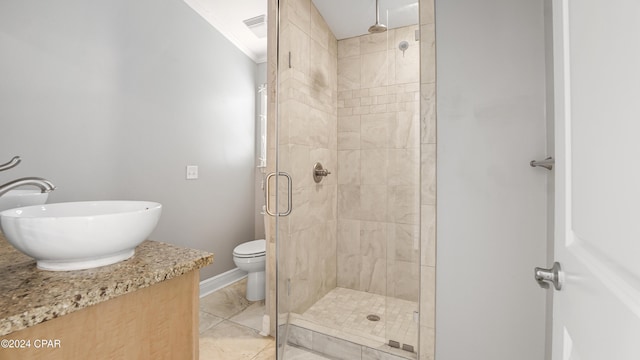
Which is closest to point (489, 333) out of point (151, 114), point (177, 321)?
point (177, 321)

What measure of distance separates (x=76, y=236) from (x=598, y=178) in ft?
3.34

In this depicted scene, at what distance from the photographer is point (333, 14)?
1894 millimetres

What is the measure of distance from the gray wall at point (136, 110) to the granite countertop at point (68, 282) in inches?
44.3

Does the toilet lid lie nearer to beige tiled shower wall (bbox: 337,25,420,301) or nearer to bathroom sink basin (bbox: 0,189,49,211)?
beige tiled shower wall (bbox: 337,25,420,301)

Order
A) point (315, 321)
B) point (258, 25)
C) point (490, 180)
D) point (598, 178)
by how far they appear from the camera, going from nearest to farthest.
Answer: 1. point (598, 178)
2. point (490, 180)
3. point (315, 321)
4. point (258, 25)

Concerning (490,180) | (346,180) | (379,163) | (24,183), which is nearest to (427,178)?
(490,180)

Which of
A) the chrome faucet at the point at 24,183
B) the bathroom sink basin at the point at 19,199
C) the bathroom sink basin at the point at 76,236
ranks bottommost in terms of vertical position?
the bathroom sink basin at the point at 76,236

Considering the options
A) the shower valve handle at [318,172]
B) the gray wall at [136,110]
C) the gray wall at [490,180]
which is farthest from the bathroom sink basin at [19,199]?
the gray wall at [490,180]

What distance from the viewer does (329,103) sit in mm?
1988

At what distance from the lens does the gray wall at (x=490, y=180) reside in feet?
4.19

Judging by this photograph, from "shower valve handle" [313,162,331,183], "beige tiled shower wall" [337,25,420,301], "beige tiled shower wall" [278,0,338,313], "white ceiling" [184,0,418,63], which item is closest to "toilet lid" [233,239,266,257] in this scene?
"beige tiled shower wall" [278,0,338,313]

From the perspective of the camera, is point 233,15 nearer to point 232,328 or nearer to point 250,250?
point 250,250

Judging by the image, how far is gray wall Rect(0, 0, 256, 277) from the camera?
1537mm

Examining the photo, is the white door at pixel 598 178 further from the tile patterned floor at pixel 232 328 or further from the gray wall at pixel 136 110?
the gray wall at pixel 136 110
